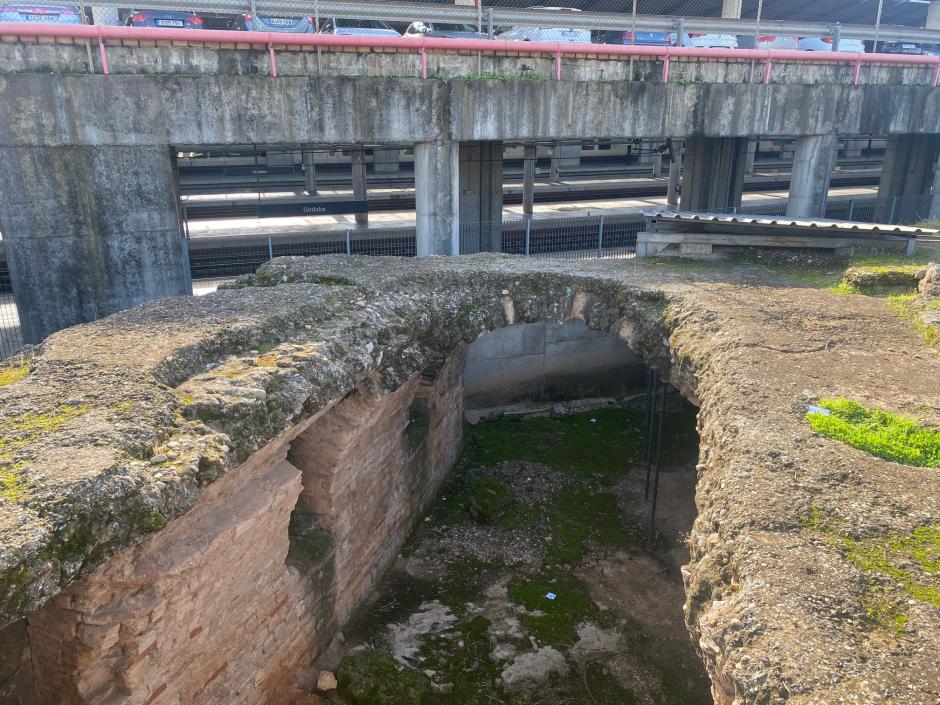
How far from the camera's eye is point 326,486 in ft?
23.6

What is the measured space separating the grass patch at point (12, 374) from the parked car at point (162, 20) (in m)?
12.3

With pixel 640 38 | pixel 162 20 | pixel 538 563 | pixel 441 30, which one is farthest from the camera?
pixel 640 38

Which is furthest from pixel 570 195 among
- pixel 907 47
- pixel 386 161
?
pixel 907 47

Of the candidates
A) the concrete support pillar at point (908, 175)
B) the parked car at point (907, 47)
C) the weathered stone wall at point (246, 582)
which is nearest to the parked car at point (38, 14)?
the weathered stone wall at point (246, 582)

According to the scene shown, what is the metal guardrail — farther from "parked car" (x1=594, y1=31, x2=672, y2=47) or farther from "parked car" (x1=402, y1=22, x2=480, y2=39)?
"parked car" (x1=594, y1=31, x2=672, y2=47)

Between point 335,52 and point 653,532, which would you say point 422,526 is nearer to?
point 653,532

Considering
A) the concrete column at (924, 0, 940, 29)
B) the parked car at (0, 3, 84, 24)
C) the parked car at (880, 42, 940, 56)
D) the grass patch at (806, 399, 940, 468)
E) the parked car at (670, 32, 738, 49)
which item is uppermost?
the concrete column at (924, 0, 940, 29)

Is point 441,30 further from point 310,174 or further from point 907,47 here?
point 907,47

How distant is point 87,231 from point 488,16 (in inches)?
319

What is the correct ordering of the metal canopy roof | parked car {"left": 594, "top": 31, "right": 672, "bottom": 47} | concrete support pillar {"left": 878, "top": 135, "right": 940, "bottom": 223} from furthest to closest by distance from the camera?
parked car {"left": 594, "top": 31, "right": 672, "bottom": 47} < concrete support pillar {"left": 878, "top": 135, "right": 940, "bottom": 223} < the metal canopy roof

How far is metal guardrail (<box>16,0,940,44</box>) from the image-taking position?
40.2 ft

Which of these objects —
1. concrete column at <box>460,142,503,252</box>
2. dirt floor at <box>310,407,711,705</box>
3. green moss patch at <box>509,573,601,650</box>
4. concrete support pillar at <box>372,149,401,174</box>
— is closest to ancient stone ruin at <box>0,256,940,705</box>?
dirt floor at <box>310,407,711,705</box>

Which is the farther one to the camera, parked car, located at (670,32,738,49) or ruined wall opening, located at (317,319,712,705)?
parked car, located at (670,32,738,49)

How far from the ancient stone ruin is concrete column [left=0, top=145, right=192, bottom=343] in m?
2.88
